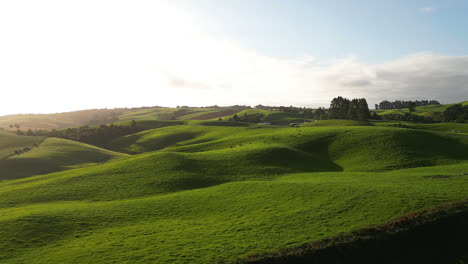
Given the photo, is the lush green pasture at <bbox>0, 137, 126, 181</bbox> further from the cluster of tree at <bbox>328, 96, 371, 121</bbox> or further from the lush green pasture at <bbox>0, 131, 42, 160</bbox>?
the cluster of tree at <bbox>328, 96, 371, 121</bbox>

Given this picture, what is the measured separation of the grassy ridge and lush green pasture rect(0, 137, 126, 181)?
61.2 m

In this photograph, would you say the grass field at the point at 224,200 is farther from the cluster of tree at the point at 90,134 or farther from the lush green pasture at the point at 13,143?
the cluster of tree at the point at 90,134

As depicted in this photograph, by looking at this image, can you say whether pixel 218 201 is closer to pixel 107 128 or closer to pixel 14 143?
pixel 14 143

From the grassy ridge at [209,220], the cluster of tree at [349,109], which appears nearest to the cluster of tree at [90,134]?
the grassy ridge at [209,220]

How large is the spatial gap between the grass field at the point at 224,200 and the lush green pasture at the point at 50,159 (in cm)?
4794

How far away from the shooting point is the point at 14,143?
12300 cm

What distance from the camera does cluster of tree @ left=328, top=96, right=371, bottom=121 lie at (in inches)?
5945

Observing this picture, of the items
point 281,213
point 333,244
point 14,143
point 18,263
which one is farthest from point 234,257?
point 14,143

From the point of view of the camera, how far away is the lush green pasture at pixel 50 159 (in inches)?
3657

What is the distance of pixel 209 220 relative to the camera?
3231 centimetres

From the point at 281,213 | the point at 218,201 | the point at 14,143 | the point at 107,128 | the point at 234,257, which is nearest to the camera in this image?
the point at 234,257

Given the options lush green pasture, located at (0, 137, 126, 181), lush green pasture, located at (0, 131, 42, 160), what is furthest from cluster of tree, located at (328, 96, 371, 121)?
lush green pasture, located at (0, 131, 42, 160)

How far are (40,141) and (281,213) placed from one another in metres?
134

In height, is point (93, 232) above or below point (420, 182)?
below
